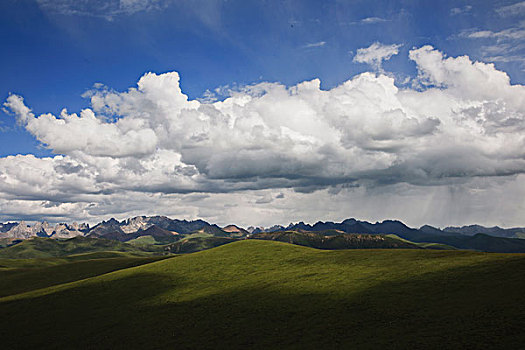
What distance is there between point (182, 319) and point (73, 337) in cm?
1985

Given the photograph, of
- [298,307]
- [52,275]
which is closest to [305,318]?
[298,307]

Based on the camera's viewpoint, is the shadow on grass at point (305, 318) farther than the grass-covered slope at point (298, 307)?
No

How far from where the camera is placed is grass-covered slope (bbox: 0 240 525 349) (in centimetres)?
5044

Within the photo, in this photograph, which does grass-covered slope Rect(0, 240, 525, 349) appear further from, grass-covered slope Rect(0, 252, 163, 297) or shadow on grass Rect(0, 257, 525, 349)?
grass-covered slope Rect(0, 252, 163, 297)

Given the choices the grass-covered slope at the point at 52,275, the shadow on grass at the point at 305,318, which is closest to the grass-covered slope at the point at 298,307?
the shadow on grass at the point at 305,318

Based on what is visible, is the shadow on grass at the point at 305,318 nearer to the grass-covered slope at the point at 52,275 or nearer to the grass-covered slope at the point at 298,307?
the grass-covered slope at the point at 298,307

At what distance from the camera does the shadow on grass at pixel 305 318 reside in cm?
4844

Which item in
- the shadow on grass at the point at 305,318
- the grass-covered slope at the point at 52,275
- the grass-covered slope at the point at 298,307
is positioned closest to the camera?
the shadow on grass at the point at 305,318

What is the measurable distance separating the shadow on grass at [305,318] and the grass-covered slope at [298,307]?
177 mm

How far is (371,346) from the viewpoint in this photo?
47.5 m

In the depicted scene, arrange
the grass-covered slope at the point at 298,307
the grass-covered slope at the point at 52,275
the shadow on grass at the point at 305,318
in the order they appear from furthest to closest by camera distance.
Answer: the grass-covered slope at the point at 52,275
the grass-covered slope at the point at 298,307
the shadow on grass at the point at 305,318

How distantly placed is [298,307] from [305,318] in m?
5.69

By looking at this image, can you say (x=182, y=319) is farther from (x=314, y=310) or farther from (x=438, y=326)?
(x=438, y=326)

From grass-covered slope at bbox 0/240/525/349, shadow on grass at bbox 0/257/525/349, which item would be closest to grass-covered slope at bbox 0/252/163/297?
grass-covered slope at bbox 0/240/525/349
